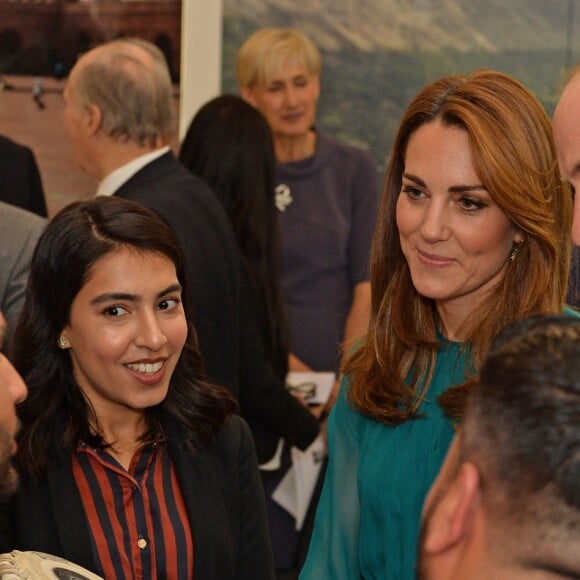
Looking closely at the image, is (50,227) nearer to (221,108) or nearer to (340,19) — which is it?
(221,108)

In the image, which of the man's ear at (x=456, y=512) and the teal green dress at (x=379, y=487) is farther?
the teal green dress at (x=379, y=487)

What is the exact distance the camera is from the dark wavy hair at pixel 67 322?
2.64m

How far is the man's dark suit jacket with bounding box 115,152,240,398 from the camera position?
3.57 metres

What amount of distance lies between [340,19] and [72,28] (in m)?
1.23

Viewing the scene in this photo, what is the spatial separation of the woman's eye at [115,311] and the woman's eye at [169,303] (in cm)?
8

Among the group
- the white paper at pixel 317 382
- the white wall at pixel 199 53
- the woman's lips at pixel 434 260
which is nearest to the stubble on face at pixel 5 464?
the woman's lips at pixel 434 260

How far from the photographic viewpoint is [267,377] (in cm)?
380

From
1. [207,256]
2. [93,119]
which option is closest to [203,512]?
[207,256]

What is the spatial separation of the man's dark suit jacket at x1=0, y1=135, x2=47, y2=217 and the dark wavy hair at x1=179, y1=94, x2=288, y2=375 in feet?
3.00

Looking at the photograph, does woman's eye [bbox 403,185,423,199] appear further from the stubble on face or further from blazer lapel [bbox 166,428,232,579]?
the stubble on face

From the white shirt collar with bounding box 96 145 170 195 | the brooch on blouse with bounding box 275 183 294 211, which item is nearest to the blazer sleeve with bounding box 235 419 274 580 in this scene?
the white shirt collar with bounding box 96 145 170 195

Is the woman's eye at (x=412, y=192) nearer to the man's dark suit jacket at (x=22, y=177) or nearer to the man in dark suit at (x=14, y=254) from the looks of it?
the man in dark suit at (x=14, y=254)

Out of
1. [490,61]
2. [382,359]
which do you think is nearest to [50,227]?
[382,359]

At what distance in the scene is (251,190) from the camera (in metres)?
3.91
